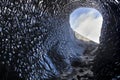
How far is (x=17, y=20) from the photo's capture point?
15.6 ft

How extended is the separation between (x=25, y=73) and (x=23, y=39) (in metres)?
0.67

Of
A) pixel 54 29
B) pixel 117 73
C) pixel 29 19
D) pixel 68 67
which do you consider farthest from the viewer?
pixel 68 67

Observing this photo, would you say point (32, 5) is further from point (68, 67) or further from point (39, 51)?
point (68, 67)

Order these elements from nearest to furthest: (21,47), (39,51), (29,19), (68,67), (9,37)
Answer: (9,37), (21,47), (29,19), (39,51), (68,67)

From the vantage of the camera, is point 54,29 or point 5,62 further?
point 54,29

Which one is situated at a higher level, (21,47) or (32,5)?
(32,5)

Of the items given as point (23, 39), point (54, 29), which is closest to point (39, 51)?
point (23, 39)

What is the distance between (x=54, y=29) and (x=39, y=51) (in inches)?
63.8

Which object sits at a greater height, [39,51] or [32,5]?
[32,5]

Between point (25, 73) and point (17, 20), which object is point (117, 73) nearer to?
point (25, 73)

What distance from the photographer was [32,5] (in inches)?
208

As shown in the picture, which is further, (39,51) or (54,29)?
(54,29)

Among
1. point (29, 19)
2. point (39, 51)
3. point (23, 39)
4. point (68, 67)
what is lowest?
point (68, 67)

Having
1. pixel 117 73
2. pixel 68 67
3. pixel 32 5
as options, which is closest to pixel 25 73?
pixel 32 5
